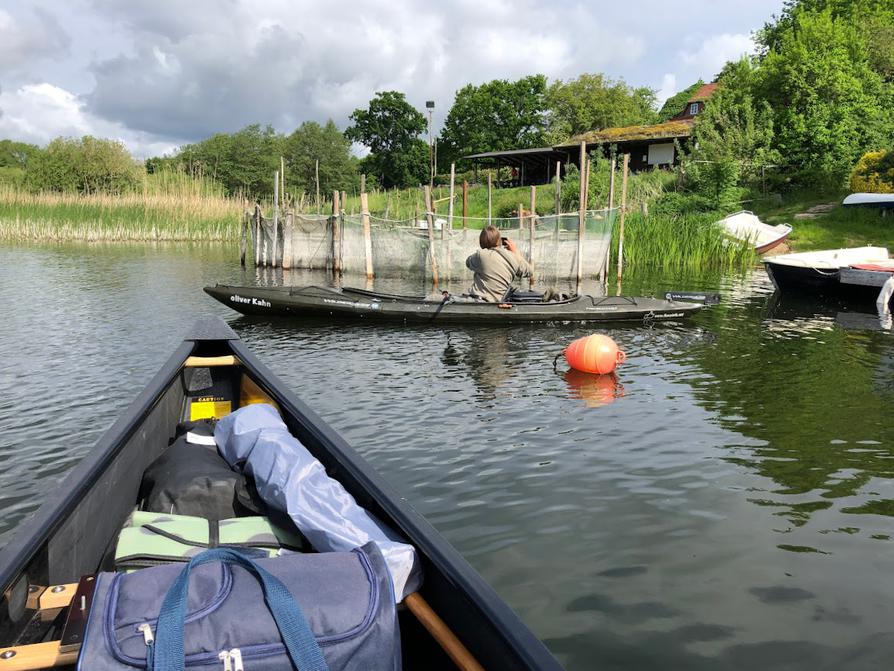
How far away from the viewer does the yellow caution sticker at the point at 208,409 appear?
5918 mm

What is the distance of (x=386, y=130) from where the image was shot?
7669 cm

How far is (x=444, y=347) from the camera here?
11.0 m

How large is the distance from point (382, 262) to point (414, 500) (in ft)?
51.7

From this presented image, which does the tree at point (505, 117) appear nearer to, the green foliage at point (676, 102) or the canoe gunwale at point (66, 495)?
the green foliage at point (676, 102)

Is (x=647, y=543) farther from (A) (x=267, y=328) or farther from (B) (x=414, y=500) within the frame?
(A) (x=267, y=328)

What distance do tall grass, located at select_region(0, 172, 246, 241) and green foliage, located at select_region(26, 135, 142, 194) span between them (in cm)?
1102

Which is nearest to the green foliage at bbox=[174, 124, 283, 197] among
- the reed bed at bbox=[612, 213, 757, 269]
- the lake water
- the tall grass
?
the tall grass

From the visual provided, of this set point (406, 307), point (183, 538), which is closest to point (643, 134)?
point (406, 307)

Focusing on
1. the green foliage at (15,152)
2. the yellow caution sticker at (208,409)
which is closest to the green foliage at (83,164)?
the yellow caution sticker at (208,409)

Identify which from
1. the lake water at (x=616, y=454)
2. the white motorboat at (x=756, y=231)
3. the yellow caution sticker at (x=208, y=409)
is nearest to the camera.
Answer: the lake water at (x=616, y=454)

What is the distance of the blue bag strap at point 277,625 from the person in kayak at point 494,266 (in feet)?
34.4

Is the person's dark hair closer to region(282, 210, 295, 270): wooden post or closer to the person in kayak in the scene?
the person in kayak

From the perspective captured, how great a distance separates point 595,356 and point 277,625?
7563 mm

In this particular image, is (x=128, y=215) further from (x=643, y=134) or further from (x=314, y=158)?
(x=314, y=158)
